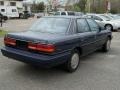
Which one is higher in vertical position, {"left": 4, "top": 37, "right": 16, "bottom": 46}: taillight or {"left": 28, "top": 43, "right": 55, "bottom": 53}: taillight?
{"left": 4, "top": 37, "right": 16, "bottom": 46}: taillight

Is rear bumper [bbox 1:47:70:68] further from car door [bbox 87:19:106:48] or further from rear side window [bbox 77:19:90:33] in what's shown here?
car door [bbox 87:19:106:48]

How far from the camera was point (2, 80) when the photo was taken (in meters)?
5.08

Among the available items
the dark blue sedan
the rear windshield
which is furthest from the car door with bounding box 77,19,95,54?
the rear windshield

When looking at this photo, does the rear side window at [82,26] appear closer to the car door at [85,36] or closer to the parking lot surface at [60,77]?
the car door at [85,36]

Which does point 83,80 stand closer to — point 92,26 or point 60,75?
point 60,75

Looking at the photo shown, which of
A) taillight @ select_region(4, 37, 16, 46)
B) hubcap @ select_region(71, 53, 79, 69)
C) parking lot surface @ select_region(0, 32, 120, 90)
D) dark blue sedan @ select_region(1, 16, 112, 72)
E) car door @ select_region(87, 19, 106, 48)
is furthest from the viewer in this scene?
car door @ select_region(87, 19, 106, 48)

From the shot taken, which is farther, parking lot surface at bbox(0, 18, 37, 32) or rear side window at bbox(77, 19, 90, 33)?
parking lot surface at bbox(0, 18, 37, 32)

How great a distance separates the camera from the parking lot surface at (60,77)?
480 cm

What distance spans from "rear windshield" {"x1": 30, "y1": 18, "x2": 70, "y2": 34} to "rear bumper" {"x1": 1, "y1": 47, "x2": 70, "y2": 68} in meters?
0.79

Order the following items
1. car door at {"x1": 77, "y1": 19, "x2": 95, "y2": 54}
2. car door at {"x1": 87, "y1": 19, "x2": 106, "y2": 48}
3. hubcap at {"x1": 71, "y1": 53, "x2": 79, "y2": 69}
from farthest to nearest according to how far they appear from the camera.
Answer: car door at {"x1": 87, "y1": 19, "x2": 106, "y2": 48} → car door at {"x1": 77, "y1": 19, "x2": 95, "y2": 54} → hubcap at {"x1": 71, "y1": 53, "x2": 79, "y2": 69}

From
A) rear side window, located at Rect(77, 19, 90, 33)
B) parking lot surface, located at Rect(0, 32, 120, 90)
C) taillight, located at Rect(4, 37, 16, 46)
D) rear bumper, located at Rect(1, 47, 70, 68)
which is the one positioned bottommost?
parking lot surface, located at Rect(0, 32, 120, 90)

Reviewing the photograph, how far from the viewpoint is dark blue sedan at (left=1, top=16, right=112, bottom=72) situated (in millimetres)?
4934

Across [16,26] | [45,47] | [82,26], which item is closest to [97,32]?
[82,26]

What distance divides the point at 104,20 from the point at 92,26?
11889mm
